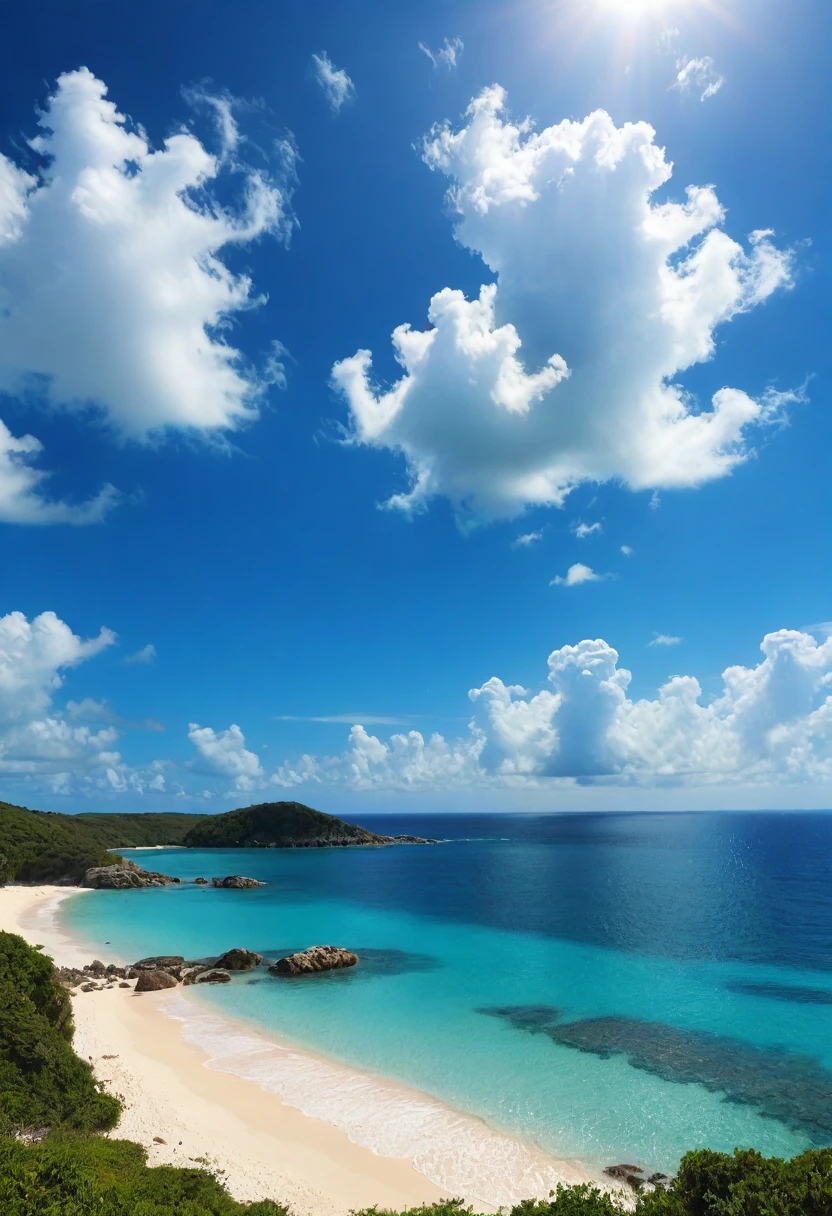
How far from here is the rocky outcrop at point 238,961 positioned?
5126 cm

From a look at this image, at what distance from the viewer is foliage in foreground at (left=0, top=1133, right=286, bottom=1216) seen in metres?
12.9

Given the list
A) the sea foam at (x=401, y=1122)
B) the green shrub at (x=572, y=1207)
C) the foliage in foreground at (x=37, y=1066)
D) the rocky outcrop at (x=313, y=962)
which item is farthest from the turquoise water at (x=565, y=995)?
the foliage in foreground at (x=37, y=1066)

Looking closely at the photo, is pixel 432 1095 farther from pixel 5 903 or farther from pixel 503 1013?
pixel 5 903

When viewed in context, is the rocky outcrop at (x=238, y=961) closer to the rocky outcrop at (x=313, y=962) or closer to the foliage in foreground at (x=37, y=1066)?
the rocky outcrop at (x=313, y=962)

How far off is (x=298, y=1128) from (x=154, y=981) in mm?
26408

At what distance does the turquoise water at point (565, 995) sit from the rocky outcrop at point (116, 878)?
8497mm

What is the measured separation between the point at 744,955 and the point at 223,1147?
53022 mm

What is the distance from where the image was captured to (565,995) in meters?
44.1

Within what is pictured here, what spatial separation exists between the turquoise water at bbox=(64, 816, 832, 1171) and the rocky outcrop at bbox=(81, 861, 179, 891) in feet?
27.9

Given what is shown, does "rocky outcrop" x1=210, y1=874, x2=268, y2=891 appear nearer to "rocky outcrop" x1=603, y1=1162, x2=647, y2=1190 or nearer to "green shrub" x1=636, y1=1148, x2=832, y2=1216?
"rocky outcrop" x1=603, y1=1162, x2=647, y2=1190

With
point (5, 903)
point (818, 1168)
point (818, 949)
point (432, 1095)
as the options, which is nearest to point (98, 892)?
point (5, 903)

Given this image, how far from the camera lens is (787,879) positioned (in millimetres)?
110875

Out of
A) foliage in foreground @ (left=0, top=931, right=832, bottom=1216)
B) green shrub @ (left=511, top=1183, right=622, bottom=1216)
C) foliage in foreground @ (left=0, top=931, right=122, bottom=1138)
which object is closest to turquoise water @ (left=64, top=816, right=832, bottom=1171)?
foliage in foreground @ (left=0, top=931, right=832, bottom=1216)

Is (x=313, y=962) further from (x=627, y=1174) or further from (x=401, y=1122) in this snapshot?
(x=627, y=1174)
